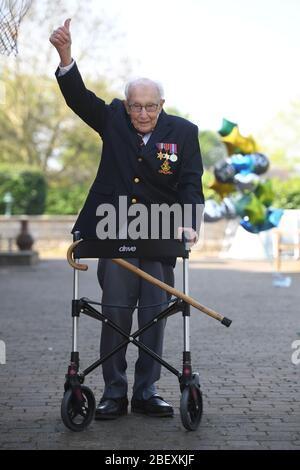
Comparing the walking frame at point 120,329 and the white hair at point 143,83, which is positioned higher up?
the white hair at point 143,83

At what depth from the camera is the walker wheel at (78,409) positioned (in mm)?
5047

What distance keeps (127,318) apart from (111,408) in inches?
21.0

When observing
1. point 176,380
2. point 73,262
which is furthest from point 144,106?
point 176,380

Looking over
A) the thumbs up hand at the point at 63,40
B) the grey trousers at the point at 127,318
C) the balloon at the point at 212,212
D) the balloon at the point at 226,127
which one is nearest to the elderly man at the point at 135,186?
the grey trousers at the point at 127,318

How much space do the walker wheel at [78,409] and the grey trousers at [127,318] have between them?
291 mm

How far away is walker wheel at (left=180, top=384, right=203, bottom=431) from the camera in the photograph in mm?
5086

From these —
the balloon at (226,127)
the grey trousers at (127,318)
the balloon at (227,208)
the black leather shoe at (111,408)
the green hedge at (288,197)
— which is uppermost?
the balloon at (226,127)

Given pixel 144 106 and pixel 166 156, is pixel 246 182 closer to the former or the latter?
pixel 166 156

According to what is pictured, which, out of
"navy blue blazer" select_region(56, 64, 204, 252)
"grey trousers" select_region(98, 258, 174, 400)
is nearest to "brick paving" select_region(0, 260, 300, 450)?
"grey trousers" select_region(98, 258, 174, 400)

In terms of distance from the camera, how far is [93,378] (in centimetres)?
686

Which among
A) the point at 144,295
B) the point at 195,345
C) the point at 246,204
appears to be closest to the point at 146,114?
the point at 144,295

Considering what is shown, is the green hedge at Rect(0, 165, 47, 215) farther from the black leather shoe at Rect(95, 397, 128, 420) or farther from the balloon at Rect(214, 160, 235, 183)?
the black leather shoe at Rect(95, 397, 128, 420)

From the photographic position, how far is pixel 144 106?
17.7 ft

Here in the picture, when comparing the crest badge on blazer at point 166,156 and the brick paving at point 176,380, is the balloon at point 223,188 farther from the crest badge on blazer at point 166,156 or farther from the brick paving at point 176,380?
the crest badge on blazer at point 166,156
